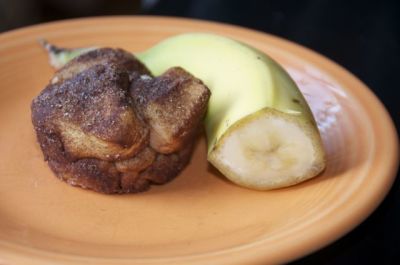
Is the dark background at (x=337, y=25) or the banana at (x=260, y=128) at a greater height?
the banana at (x=260, y=128)

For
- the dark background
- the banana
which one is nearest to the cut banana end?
the banana

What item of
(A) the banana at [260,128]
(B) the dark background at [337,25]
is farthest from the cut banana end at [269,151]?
(B) the dark background at [337,25]

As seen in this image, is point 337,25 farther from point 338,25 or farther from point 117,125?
point 117,125

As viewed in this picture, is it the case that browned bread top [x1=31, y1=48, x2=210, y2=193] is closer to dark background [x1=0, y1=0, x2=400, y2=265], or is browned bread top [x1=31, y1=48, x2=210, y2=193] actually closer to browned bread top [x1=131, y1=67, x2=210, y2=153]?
browned bread top [x1=131, y1=67, x2=210, y2=153]

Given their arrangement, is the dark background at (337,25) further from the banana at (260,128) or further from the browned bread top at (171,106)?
the browned bread top at (171,106)

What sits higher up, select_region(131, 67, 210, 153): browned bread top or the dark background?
select_region(131, 67, 210, 153): browned bread top

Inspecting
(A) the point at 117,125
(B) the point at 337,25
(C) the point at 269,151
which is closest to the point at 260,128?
(C) the point at 269,151

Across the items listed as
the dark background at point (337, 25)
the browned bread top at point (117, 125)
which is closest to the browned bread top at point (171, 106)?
the browned bread top at point (117, 125)

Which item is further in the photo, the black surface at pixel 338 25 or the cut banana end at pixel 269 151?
the black surface at pixel 338 25

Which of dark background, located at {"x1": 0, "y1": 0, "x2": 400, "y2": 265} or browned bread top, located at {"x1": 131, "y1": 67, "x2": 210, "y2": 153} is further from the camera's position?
dark background, located at {"x1": 0, "y1": 0, "x2": 400, "y2": 265}
